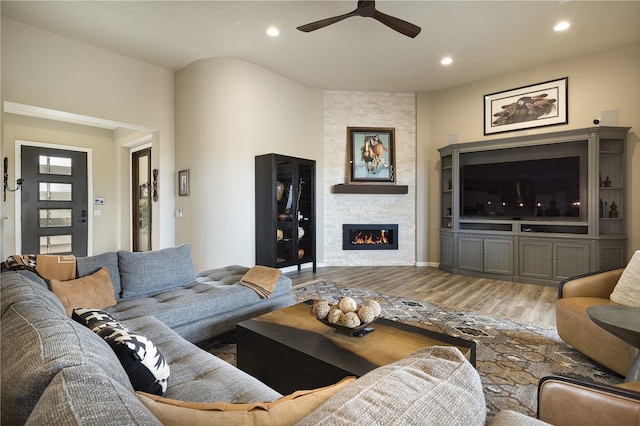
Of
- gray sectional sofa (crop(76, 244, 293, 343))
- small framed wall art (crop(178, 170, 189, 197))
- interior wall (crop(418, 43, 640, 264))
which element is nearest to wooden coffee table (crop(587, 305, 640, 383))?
gray sectional sofa (crop(76, 244, 293, 343))

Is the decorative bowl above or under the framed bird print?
under

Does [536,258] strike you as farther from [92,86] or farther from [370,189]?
[92,86]

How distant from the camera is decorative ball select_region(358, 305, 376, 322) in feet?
5.93

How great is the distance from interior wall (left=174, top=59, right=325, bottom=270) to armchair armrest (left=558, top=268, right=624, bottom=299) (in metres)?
3.98

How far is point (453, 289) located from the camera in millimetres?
4379

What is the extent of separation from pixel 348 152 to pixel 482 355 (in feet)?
14.7

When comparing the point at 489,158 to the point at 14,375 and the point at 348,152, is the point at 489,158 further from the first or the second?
the point at 14,375

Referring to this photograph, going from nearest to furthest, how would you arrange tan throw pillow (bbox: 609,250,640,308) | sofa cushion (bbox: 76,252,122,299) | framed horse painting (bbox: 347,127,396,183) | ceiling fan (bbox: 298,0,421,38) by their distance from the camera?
tan throw pillow (bbox: 609,250,640,308)
sofa cushion (bbox: 76,252,122,299)
ceiling fan (bbox: 298,0,421,38)
framed horse painting (bbox: 347,127,396,183)

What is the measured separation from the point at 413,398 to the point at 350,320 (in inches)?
48.2

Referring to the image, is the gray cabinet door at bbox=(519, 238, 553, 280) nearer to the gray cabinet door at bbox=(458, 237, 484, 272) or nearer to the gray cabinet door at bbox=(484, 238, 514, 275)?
the gray cabinet door at bbox=(484, 238, 514, 275)

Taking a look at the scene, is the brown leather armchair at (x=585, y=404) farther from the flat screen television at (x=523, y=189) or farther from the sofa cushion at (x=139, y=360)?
the flat screen television at (x=523, y=189)

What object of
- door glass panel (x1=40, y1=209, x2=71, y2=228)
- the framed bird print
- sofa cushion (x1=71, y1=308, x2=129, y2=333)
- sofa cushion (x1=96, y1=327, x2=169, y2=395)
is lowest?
sofa cushion (x1=96, y1=327, x2=169, y2=395)

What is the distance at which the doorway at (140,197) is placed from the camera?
6195 mm

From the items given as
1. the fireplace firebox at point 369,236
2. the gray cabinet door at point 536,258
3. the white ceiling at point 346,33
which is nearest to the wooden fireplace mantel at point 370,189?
the fireplace firebox at point 369,236
